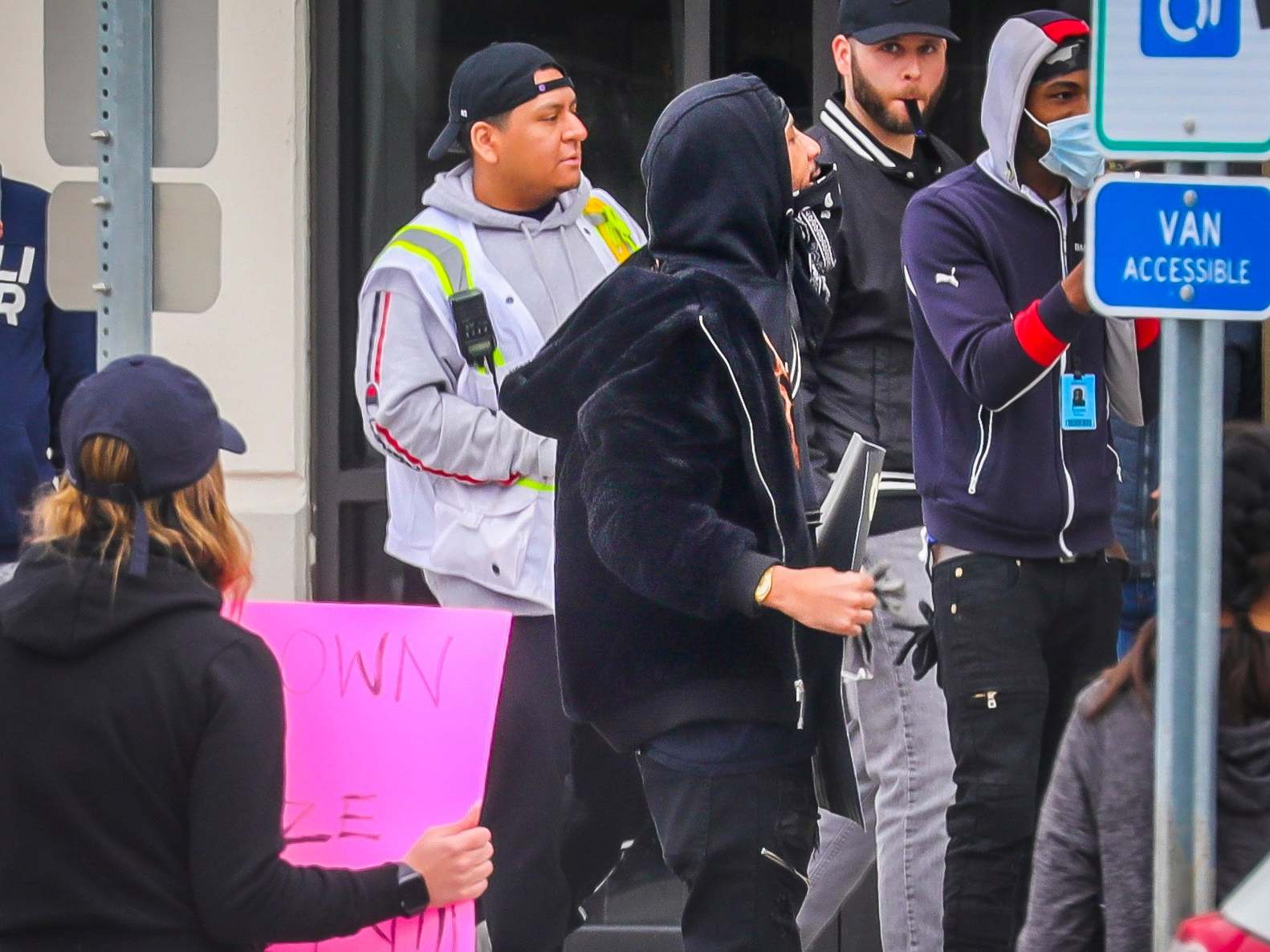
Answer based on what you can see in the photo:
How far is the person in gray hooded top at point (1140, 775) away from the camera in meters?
2.74

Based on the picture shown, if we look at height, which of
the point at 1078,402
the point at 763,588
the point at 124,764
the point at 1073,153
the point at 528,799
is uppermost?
the point at 1073,153

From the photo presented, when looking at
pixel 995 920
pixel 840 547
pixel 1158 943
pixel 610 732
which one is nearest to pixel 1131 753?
pixel 1158 943

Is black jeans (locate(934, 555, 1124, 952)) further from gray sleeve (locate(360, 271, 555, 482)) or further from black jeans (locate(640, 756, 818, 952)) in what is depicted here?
gray sleeve (locate(360, 271, 555, 482))

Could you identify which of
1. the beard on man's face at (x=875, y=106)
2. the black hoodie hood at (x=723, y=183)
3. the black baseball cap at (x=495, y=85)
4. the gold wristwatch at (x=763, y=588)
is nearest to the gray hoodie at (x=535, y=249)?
the black baseball cap at (x=495, y=85)

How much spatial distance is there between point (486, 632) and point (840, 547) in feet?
1.91

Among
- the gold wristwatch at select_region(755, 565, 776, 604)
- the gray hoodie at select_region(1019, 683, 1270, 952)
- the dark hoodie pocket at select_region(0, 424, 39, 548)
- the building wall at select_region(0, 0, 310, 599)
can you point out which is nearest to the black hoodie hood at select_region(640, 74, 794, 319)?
the gold wristwatch at select_region(755, 565, 776, 604)

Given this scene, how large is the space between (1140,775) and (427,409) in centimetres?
212

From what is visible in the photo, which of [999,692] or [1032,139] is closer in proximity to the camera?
[999,692]

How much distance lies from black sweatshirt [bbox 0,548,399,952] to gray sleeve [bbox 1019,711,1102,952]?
40.5 inches

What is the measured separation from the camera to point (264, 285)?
569 centimetres

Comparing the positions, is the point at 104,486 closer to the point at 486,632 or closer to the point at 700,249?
the point at 486,632

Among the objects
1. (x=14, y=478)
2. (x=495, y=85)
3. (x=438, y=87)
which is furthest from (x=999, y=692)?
(x=438, y=87)

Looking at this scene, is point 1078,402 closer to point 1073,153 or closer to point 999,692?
point 1073,153

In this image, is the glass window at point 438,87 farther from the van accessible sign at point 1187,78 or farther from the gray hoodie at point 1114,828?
the gray hoodie at point 1114,828
